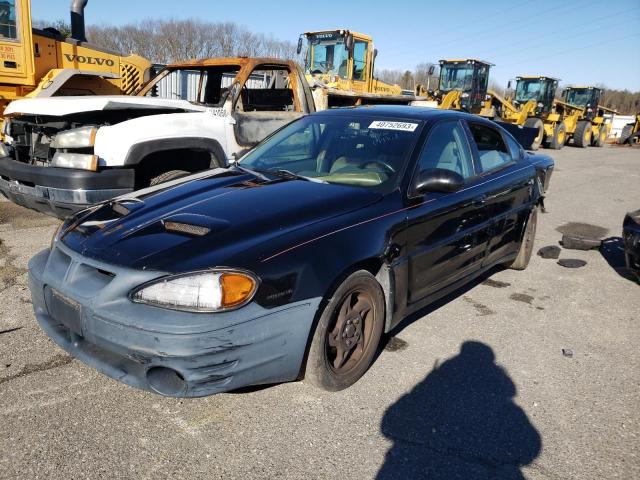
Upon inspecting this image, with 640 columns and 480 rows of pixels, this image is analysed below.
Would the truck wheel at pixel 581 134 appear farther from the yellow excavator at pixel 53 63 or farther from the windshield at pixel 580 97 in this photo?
the yellow excavator at pixel 53 63

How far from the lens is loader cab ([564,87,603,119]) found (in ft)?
87.7

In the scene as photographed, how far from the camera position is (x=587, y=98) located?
88.4ft

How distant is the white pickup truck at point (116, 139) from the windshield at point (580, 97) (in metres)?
25.5

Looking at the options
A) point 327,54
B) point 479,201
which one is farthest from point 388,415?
point 327,54

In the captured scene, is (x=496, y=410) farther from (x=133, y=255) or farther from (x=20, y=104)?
(x=20, y=104)

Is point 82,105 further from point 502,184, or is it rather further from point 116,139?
point 502,184

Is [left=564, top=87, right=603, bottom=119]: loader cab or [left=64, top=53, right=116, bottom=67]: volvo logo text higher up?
[left=564, top=87, right=603, bottom=119]: loader cab

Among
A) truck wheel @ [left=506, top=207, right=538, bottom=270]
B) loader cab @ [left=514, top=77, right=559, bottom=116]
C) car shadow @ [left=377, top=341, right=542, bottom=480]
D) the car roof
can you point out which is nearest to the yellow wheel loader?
loader cab @ [left=514, top=77, right=559, bottom=116]

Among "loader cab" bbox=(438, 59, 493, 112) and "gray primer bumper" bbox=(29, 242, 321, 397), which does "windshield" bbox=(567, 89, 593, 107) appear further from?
"gray primer bumper" bbox=(29, 242, 321, 397)

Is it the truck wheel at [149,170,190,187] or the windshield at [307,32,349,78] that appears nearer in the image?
the truck wheel at [149,170,190,187]

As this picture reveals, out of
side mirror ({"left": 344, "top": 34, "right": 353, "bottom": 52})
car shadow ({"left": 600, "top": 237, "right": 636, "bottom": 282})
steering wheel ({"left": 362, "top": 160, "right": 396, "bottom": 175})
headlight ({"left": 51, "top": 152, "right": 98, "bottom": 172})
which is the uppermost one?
side mirror ({"left": 344, "top": 34, "right": 353, "bottom": 52})


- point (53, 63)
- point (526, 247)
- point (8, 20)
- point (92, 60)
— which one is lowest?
point (526, 247)

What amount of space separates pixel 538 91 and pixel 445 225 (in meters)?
22.4

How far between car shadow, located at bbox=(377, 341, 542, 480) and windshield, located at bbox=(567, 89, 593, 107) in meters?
28.3
